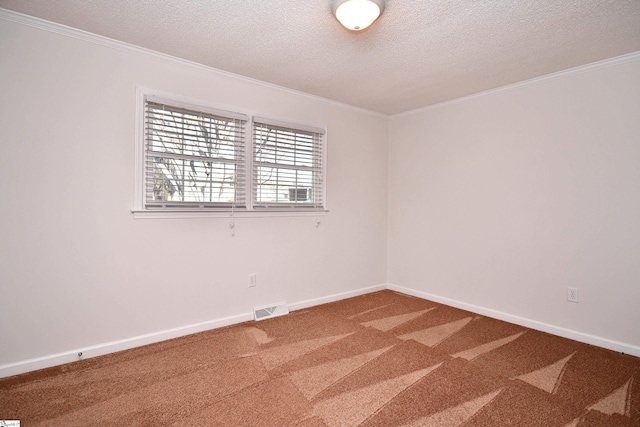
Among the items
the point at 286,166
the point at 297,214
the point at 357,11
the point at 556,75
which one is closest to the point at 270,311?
the point at 297,214

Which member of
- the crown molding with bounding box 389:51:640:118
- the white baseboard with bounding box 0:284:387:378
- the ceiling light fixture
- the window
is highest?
the crown molding with bounding box 389:51:640:118

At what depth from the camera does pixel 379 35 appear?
2.29 metres

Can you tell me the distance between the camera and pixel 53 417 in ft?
5.68

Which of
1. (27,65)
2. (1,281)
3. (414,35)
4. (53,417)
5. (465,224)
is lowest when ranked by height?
(53,417)

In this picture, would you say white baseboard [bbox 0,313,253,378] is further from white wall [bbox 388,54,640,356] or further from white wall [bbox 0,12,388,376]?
white wall [bbox 388,54,640,356]

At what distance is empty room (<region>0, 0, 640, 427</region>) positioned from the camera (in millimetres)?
1986

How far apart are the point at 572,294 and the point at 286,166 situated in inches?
119

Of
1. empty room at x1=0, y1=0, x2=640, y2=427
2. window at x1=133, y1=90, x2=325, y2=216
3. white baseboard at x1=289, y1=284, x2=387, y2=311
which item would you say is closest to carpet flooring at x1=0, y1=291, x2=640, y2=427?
empty room at x1=0, y1=0, x2=640, y2=427

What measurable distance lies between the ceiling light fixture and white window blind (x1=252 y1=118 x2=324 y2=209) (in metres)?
1.49

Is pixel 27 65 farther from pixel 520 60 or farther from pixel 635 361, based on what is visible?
pixel 635 361

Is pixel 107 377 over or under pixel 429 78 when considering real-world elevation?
under

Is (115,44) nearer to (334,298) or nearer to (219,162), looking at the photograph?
(219,162)

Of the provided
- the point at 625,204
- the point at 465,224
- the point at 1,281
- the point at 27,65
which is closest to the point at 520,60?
the point at 625,204

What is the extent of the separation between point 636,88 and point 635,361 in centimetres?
217
